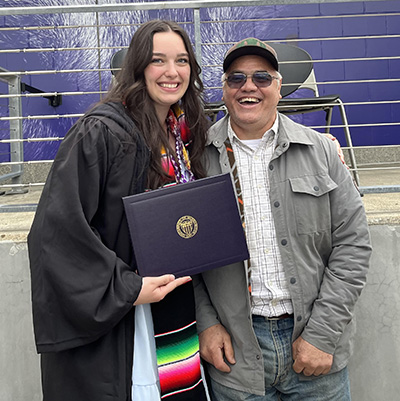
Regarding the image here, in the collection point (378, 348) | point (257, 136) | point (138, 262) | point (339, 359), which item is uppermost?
point (257, 136)

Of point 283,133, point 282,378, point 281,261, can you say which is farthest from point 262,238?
point 282,378

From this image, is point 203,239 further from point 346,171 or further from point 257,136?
point 346,171

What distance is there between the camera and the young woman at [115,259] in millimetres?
1247

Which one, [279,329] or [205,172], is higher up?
[205,172]

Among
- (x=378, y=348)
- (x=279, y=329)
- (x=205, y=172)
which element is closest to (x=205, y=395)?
(x=279, y=329)

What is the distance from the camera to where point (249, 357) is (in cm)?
146

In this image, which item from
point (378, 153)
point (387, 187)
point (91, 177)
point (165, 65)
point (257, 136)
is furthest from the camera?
point (378, 153)

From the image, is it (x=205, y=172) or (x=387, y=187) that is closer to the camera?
(x=205, y=172)

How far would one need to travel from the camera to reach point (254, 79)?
4.86 feet

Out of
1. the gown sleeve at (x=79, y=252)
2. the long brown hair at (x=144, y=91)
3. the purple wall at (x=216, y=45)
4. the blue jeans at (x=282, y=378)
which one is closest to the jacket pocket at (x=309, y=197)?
the blue jeans at (x=282, y=378)

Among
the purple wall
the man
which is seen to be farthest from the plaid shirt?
the purple wall

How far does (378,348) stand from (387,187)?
0.78 metres

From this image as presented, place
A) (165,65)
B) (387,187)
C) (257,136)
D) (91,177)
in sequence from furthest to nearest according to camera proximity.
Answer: (387,187), (257,136), (165,65), (91,177)

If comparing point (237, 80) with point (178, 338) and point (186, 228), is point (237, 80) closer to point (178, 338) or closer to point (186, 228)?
point (186, 228)
